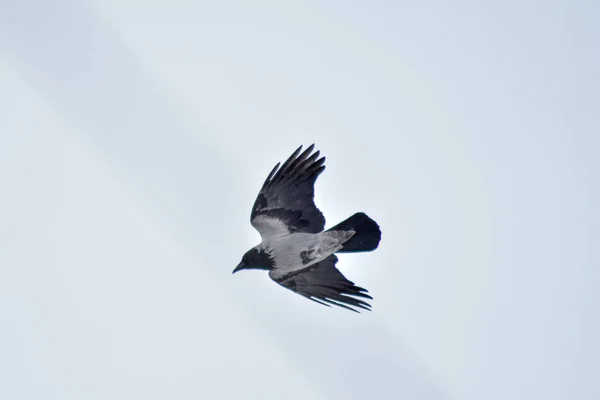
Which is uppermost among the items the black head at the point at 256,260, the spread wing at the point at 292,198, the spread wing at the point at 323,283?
the spread wing at the point at 292,198

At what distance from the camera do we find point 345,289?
11.5 metres

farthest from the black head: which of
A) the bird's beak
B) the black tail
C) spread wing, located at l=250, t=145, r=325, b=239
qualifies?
the black tail

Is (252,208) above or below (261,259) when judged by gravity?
above

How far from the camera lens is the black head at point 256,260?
39.1ft

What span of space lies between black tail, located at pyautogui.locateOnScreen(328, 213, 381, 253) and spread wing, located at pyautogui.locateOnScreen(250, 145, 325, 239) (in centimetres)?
50

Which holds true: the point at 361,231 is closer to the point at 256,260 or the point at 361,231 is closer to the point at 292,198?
the point at 292,198

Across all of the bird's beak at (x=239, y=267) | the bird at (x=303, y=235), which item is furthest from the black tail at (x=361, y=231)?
the bird's beak at (x=239, y=267)

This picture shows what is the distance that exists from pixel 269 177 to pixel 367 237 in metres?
1.80

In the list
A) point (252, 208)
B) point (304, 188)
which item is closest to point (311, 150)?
point (304, 188)

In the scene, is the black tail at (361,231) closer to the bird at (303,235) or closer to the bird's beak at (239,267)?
the bird at (303,235)

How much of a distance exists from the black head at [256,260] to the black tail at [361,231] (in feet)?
3.85


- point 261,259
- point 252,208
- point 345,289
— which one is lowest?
point 345,289

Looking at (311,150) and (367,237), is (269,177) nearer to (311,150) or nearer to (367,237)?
(311,150)

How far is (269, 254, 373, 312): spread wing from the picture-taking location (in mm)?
11336
